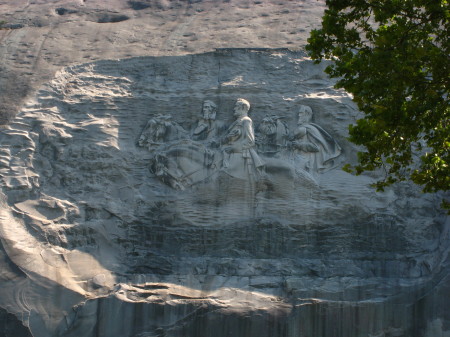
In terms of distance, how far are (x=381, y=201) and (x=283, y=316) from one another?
266 cm

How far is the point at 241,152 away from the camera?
1347 centimetres

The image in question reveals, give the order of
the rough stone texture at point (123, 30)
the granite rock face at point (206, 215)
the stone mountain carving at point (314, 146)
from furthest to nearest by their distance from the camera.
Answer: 1. the rough stone texture at point (123, 30)
2. the stone mountain carving at point (314, 146)
3. the granite rock face at point (206, 215)

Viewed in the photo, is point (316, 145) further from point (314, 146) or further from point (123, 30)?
point (123, 30)

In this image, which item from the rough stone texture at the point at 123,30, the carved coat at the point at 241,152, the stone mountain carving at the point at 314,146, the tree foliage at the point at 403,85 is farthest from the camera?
the rough stone texture at the point at 123,30

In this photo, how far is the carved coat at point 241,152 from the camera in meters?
13.3

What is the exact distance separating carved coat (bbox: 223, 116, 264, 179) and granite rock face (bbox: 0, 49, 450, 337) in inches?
1.0

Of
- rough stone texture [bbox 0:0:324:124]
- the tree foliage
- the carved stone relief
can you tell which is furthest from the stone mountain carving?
the tree foliage

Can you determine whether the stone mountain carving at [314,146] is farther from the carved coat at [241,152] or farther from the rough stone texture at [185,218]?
the carved coat at [241,152]

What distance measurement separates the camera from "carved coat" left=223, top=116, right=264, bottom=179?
13328 mm

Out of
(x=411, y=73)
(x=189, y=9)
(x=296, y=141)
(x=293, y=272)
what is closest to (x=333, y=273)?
(x=293, y=272)

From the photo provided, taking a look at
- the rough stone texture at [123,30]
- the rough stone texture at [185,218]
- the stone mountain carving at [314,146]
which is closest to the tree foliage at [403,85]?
the rough stone texture at [185,218]

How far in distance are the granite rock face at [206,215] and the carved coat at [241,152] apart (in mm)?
26

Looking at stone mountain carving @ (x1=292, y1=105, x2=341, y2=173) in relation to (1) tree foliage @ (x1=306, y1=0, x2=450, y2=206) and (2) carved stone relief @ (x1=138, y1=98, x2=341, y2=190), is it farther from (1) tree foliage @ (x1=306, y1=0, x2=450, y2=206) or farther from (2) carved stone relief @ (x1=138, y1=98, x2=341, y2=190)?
(1) tree foliage @ (x1=306, y1=0, x2=450, y2=206)

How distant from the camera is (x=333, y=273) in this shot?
12562mm
